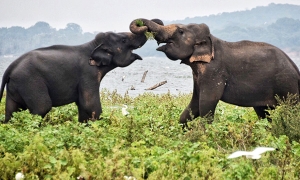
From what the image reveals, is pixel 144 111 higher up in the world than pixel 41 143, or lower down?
lower down

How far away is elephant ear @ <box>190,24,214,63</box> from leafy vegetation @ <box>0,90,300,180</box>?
1.13 m

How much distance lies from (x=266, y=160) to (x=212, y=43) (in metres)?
3.19

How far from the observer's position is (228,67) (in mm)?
8500

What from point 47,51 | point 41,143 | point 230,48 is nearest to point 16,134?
point 41,143

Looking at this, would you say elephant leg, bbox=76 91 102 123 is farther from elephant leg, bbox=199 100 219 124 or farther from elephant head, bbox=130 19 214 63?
elephant leg, bbox=199 100 219 124

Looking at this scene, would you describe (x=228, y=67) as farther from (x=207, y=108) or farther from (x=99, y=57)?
(x=99, y=57)

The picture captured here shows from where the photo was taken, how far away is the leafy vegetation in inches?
200

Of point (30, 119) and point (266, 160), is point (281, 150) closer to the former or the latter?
point (266, 160)

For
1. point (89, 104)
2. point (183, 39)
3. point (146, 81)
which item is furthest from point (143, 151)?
point (146, 81)

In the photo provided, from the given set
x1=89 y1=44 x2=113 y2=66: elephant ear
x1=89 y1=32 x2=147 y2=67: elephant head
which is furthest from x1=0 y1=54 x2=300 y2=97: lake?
x1=89 y1=44 x2=113 y2=66: elephant ear

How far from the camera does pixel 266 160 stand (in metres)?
5.62

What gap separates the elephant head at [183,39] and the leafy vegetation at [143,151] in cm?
123

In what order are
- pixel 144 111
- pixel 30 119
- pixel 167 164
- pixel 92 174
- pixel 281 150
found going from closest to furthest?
1. pixel 92 174
2. pixel 167 164
3. pixel 281 150
4. pixel 30 119
5. pixel 144 111

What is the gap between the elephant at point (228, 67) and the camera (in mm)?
8398
